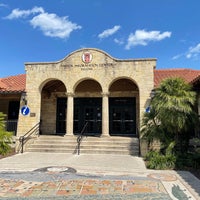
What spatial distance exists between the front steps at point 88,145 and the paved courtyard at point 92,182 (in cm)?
254

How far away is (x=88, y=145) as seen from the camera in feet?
39.5

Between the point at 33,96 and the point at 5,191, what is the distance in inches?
353

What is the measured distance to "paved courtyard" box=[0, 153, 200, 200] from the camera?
5207 mm

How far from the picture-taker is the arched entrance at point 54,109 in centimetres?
1636

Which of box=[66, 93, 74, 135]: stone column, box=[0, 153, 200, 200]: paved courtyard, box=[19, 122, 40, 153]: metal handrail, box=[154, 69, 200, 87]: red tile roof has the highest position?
box=[154, 69, 200, 87]: red tile roof

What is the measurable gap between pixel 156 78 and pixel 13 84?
36.9 feet

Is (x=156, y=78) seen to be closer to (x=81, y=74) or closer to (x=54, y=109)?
(x=81, y=74)

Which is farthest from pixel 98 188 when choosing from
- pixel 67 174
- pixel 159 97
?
pixel 159 97

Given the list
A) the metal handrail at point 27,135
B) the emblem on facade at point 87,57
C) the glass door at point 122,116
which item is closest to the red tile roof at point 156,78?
the glass door at point 122,116

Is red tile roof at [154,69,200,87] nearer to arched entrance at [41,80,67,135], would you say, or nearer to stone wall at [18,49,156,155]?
stone wall at [18,49,156,155]

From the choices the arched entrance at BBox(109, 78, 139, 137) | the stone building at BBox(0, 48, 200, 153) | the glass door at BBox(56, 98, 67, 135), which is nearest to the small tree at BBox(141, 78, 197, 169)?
the stone building at BBox(0, 48, 200, 153)

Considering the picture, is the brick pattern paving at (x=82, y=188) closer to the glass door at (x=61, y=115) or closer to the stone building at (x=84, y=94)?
the stone building at (x=84, y=94)

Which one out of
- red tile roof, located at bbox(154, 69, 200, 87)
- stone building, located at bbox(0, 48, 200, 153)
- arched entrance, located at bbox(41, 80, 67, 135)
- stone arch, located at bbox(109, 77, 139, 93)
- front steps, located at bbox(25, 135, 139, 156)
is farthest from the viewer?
red tile roof, located at bbox(154, 69, 200, 87)

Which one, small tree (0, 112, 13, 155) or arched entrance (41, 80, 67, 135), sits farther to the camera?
arched entrance (41, 80, 67, 135)
